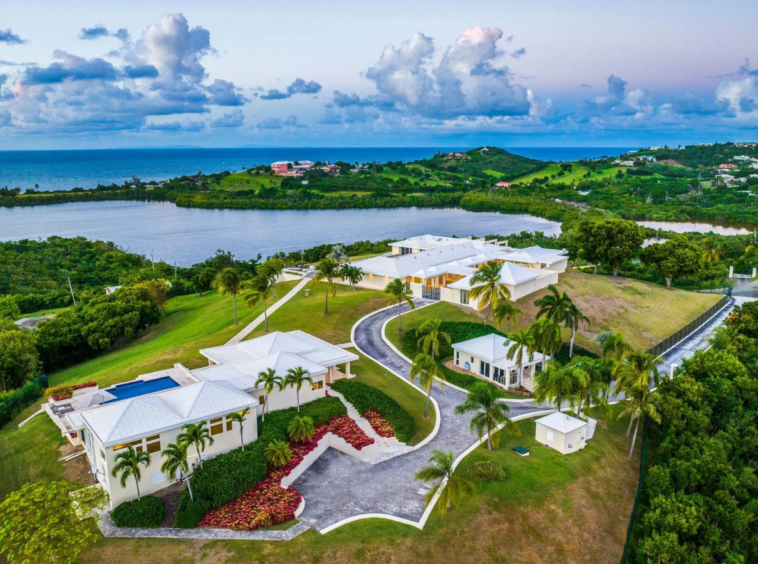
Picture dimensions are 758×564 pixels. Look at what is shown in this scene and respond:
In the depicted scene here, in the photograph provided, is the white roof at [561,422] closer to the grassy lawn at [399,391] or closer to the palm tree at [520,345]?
the grassy lawn at [399,391]

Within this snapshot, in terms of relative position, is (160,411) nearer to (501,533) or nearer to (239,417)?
(239,417)

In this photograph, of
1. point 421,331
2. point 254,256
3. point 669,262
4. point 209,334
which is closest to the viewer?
point 421,331

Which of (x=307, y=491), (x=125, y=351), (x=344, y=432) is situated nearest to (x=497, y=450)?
(x=344, y=432)

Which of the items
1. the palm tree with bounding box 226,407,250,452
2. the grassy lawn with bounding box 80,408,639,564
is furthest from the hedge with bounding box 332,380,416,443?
the palm tree with bounding box 226,407,250,452

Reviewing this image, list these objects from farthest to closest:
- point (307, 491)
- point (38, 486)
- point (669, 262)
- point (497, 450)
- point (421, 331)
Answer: point (669, 262)
point (421, 331)
point (497, 450)
point (307, 491)
point (38, 486)

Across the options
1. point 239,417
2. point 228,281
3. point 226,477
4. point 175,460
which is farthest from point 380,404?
point 228,281

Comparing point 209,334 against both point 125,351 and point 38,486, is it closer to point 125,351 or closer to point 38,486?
point 125,351

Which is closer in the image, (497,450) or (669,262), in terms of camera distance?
(497,450)
